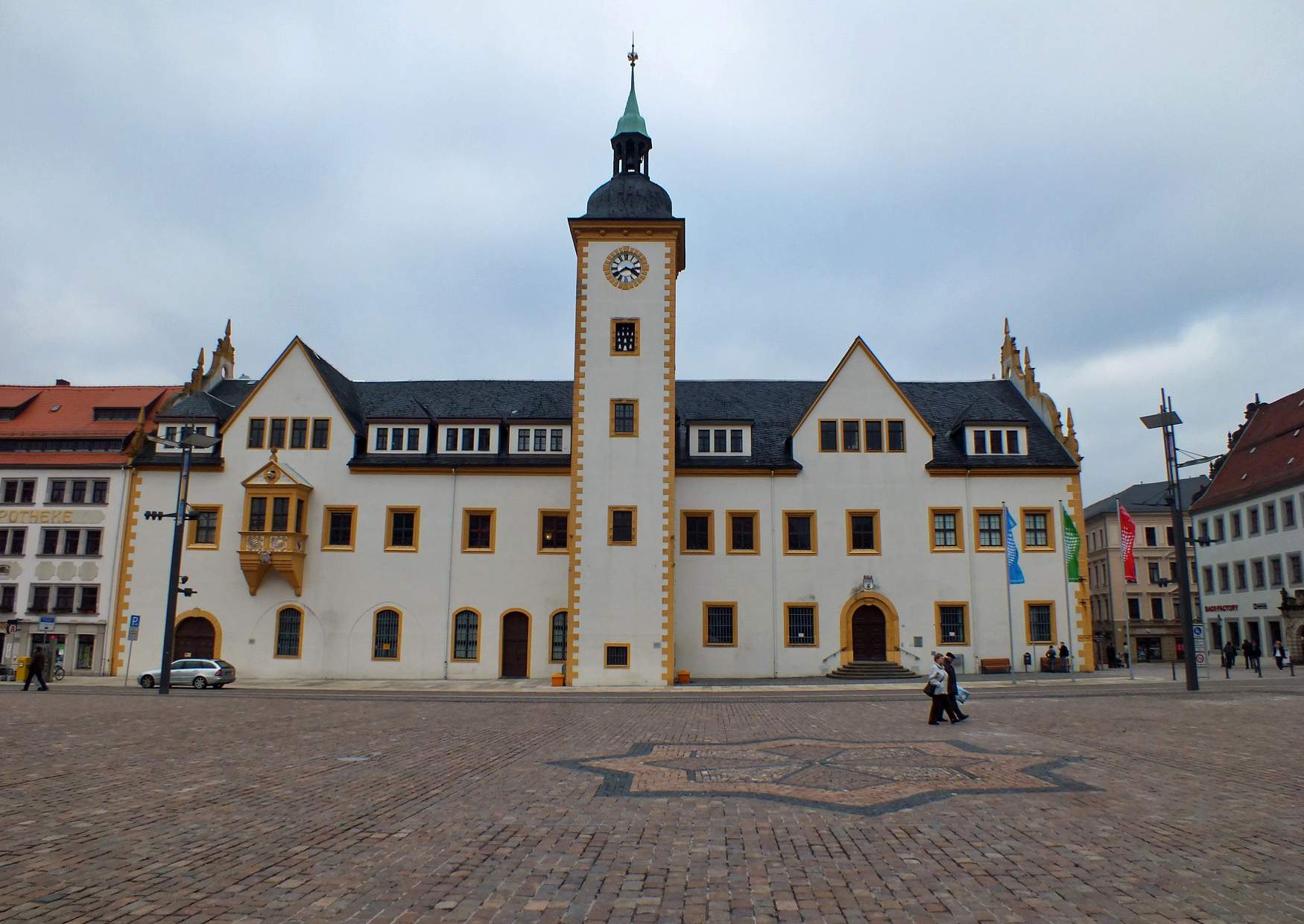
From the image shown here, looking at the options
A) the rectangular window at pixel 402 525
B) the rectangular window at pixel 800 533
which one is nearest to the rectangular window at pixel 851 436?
the rectangular window at pixel 800 533

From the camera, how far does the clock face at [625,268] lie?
4031 cm

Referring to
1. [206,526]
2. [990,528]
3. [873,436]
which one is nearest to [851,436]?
[873,436]

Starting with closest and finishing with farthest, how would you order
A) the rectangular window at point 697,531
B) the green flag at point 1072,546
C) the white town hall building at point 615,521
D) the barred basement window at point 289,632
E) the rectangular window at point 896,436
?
the green flag at point 1072,546, the white town hall building at point 615,521, the barred basement window at point 289,632, the rectangular window at point 697,531, the rectangular window at point 896,436

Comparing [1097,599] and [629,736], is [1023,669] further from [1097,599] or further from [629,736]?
[1097,599]

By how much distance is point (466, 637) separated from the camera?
40812 millimetres

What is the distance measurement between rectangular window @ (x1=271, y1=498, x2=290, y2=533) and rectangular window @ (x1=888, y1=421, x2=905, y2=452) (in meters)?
28.0

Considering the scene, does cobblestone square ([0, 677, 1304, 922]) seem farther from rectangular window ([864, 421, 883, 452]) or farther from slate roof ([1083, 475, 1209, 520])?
slate roof ([1083, 475, 1209, 520])

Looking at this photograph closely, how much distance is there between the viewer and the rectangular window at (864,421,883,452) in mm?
42281

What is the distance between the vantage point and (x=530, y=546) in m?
41.4

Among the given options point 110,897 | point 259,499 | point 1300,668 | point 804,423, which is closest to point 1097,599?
point 1300,668

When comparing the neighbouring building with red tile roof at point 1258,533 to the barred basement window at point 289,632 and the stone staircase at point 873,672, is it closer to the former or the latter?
the stone staircase at point 873,672

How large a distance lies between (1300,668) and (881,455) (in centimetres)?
2572

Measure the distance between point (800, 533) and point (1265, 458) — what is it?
124ft

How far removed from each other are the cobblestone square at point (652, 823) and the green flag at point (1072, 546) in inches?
742
